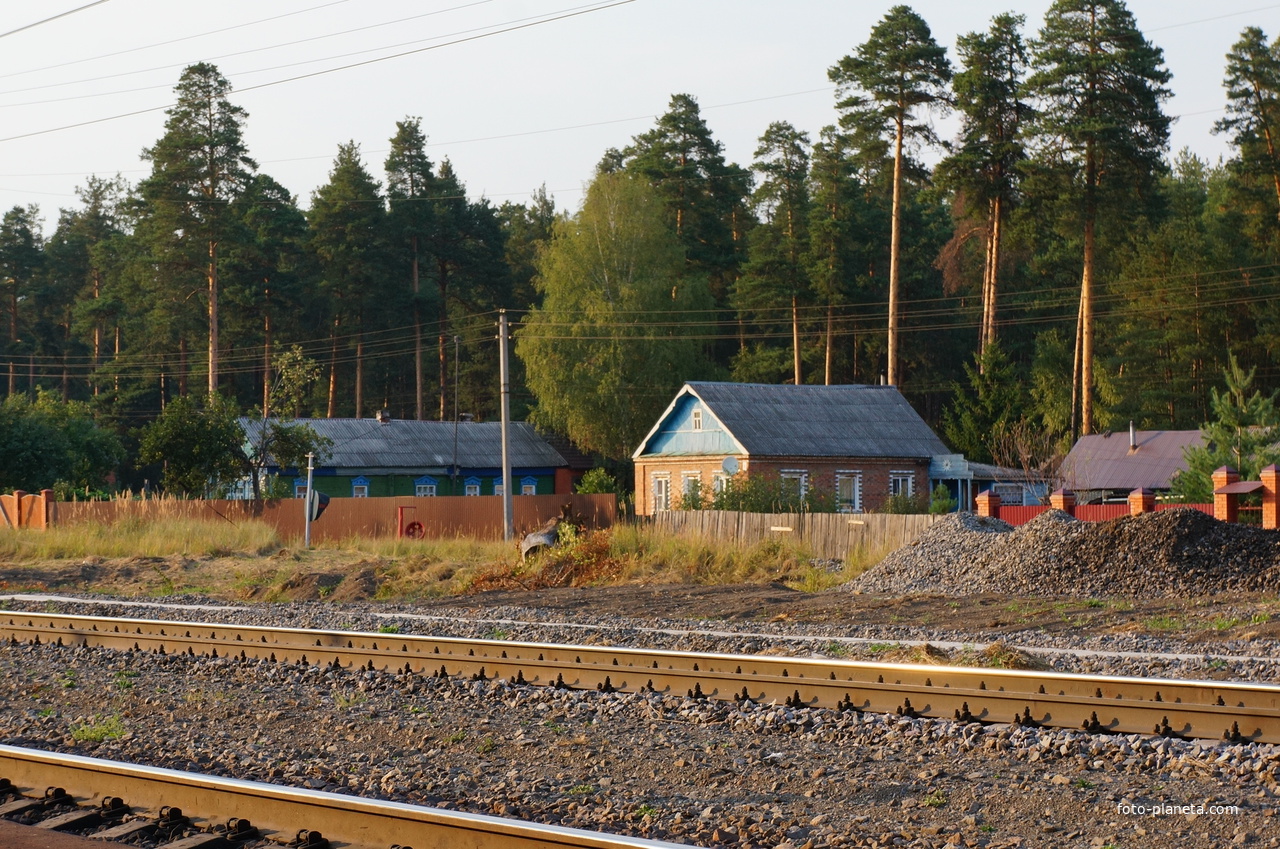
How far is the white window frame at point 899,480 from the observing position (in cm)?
4581

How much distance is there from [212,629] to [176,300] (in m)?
55.1

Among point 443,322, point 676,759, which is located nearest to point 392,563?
point 676,759

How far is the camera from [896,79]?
5016cm

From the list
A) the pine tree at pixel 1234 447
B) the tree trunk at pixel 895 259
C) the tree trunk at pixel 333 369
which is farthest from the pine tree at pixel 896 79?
the tree trunk at pixel 333 369

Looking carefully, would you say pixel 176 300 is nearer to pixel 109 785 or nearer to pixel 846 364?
pixel 846 364

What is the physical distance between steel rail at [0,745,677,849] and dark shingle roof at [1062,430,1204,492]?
38.4 m

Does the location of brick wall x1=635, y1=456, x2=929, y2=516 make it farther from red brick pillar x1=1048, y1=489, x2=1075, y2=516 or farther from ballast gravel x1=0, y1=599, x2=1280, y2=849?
ballast gravel x1=0, y1=599, x2=1280, y2=849

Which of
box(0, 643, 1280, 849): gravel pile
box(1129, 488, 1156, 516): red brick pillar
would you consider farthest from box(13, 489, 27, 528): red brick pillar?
box(0, 643, 1280, 849): gravel pile

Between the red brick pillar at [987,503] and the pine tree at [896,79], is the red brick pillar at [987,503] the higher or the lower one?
the lower one

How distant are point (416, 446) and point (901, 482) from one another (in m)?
23.2

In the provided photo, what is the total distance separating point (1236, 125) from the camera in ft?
175

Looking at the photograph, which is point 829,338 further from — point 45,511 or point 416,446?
point 45,511

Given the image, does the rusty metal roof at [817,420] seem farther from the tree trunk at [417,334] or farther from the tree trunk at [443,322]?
the tree trunk at [443,322]

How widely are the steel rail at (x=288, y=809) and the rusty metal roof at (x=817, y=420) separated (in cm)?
3634
